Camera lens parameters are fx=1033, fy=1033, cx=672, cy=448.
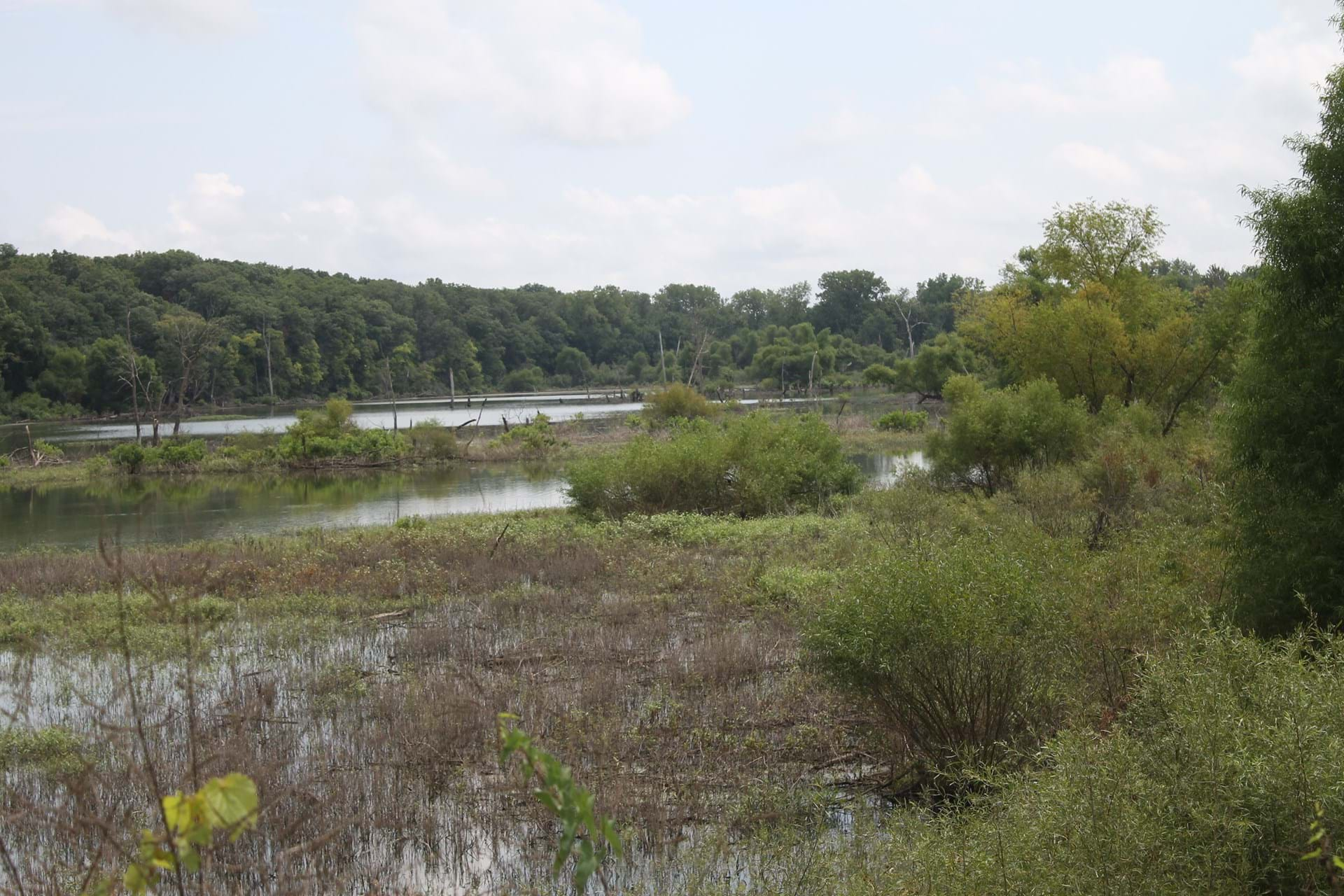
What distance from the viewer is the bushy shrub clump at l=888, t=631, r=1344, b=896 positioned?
4086 millimetres

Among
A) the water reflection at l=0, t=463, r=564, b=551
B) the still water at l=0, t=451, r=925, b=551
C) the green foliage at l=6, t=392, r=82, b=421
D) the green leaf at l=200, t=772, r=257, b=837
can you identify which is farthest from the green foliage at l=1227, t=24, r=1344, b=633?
the green foliage at l=6, t=392, r=82, b=421

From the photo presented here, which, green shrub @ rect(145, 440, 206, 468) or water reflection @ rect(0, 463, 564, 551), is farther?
green shrub @ rect(145, 440, 206, 468)

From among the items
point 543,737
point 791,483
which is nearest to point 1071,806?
point 543,737

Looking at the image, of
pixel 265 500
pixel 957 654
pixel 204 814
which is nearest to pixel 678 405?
pixel 265 500

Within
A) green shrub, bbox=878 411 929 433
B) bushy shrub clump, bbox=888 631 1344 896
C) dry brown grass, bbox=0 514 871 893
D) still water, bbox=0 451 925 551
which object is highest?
green shrub, bbox=878 411 929 433

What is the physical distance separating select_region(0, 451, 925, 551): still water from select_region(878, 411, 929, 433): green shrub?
9549 mm

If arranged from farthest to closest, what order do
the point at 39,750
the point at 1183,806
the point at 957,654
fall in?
the point at 39,750 < the point at 957,654 < the point at 1183,806

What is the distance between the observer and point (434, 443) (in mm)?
40688

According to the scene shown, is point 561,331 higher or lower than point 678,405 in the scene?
higher

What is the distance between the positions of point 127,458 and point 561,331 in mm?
88336

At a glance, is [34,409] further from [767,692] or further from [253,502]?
[767,692]

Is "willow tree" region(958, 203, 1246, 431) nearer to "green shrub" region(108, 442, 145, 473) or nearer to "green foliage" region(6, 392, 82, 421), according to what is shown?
"green shrub" region(108, 442, 145, 473)

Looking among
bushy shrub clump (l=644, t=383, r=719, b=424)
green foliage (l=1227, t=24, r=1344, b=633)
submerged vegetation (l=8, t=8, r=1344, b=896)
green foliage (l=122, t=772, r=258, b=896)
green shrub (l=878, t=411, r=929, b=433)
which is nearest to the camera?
green foliage (l=122, t=772, r=258, b=896)

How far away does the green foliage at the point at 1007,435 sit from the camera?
2283 centimetres
